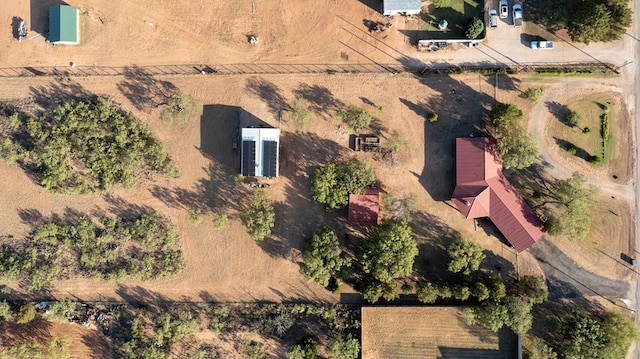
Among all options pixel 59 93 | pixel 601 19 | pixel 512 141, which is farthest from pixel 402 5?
pixel 59 93

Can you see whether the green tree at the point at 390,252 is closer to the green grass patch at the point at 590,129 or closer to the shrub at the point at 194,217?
the shrub at the point at 194,217

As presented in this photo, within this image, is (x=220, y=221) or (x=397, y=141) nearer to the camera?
(x=220, y=221)

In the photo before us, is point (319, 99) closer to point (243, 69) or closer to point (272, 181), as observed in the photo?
point (243, 69)

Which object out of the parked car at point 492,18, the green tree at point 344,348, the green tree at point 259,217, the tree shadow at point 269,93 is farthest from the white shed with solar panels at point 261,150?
the parked car at point 492,18

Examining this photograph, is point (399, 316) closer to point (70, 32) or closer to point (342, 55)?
point (342, 55)

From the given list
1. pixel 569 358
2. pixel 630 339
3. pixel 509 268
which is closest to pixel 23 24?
pixel 509 268

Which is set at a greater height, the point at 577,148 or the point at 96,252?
the point at 577,148

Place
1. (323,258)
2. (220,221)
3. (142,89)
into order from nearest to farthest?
(323,258), (220,221), (142,89)
